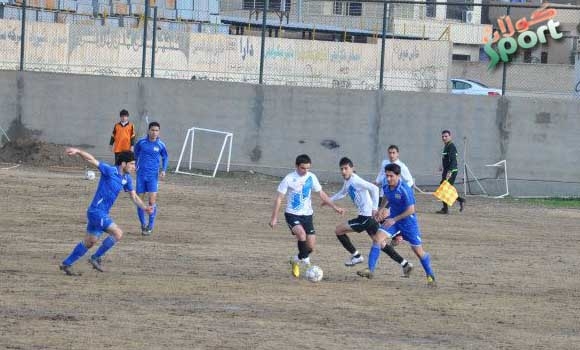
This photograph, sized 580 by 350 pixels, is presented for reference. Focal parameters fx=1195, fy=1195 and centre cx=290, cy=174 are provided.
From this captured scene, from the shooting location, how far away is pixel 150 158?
20.1 meters

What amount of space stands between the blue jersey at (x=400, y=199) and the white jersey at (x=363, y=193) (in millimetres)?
280

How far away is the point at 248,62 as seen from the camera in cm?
3138

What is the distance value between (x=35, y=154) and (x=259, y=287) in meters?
16.6

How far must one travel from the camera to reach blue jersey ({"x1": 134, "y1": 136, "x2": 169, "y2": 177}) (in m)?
20.1

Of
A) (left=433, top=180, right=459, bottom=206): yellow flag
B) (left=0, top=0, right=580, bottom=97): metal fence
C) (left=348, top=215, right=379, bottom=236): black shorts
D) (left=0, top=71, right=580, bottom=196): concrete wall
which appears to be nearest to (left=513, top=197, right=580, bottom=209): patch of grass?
(left=0, top=71, right=580, bottom=196): concrete wall

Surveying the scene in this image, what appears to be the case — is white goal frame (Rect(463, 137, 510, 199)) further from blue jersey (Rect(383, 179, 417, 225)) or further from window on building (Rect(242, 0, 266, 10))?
blue jersey (Rect(383, 179, 417, 225))

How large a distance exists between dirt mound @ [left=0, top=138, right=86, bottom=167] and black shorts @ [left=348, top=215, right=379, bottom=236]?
50.0 ft

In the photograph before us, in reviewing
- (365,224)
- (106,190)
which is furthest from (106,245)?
(365,224)

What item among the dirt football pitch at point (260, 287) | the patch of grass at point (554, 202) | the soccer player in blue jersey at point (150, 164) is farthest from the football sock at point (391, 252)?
the patch of grass at point (554, 202)

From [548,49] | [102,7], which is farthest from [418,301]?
[548,49]

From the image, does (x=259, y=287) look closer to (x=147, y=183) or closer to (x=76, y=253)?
(x=76, y=253)

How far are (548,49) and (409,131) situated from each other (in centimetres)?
2062

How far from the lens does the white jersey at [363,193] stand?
15.9 m

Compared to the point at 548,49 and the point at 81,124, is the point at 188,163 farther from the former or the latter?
the point at 548,49
